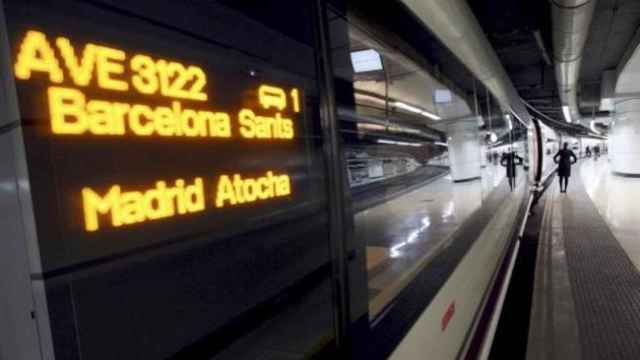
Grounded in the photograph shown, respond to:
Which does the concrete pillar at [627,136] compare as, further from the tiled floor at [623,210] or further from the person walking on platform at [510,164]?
the person walking on platform at [510,164]

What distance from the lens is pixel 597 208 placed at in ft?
32.2

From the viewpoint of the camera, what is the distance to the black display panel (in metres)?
0.63

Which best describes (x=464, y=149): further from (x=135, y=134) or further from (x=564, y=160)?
(x=564, y=160)

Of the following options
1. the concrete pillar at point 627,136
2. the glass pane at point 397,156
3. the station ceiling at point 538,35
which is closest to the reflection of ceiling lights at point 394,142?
the glass pane at point 397,156

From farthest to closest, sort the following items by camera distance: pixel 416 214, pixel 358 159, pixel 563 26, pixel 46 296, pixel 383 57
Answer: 1. pixel 563 26
2. pixel 416 214
3. pixel 383 57
4. pixel 358 159
5. pixel 46 296

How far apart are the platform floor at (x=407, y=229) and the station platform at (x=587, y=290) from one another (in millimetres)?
1146

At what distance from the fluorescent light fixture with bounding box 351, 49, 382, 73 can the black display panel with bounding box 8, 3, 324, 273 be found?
23.8 inches

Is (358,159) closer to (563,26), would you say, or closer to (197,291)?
(197,291)

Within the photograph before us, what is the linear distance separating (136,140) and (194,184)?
0.14m

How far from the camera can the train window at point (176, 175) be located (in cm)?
64

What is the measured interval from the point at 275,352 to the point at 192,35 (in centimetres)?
80

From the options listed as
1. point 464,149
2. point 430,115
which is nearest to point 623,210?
point 464,149

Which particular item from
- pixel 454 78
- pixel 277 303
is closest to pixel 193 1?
pixel 277 303

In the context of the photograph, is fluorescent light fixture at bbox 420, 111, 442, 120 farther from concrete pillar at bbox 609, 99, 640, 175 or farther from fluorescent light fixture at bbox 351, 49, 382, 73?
concrete pillar at bbox 609, 99, 640, 175
